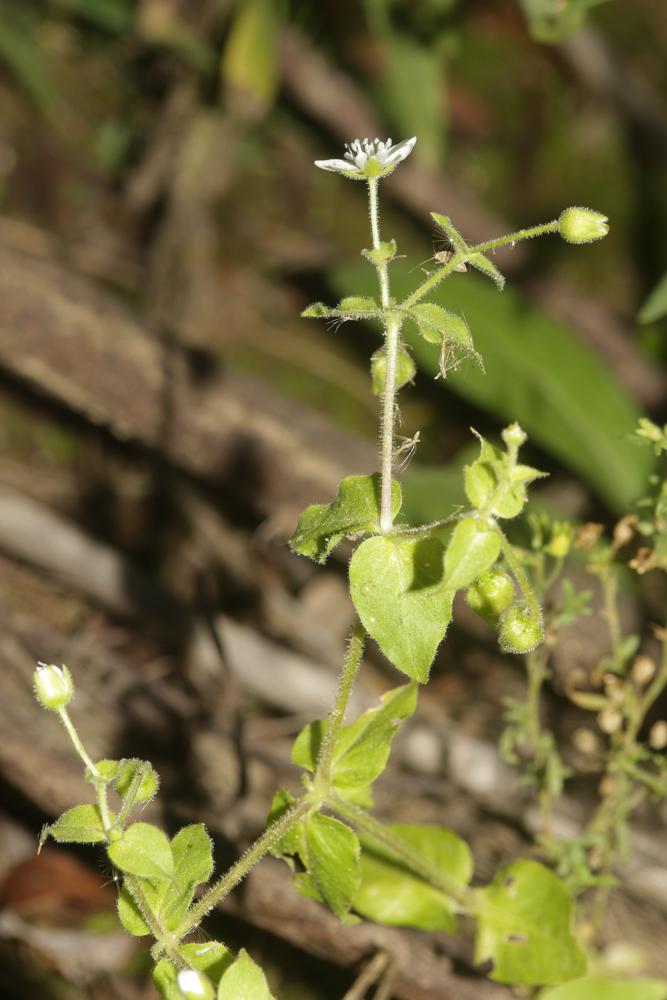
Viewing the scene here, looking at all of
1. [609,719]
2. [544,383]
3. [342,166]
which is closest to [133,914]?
[609,719]

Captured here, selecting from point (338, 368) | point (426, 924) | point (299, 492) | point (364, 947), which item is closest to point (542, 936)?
point (426, 924)

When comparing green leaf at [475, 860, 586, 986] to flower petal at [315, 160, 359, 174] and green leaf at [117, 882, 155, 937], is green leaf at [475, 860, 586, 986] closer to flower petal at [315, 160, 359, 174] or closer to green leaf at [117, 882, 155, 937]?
green leaf at [117, 882, 155, 937]

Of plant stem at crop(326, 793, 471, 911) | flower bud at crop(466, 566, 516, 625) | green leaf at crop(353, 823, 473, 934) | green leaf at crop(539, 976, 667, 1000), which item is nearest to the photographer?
flower bud at crop(466, 566, 516, 625)

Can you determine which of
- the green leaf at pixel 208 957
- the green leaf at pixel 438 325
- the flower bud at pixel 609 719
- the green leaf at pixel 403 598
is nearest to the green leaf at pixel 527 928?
the flower bud at pixel 609 719

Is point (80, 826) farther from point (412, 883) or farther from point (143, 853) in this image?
point (412, 883)

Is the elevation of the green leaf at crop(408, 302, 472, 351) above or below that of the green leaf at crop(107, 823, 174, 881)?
above

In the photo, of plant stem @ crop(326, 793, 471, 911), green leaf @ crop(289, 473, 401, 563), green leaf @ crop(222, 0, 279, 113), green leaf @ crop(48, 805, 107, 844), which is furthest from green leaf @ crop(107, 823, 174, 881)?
green leaf @ crop(222, 0, 279, 113)

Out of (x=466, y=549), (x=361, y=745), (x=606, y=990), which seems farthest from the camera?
(x=606, y=990)
